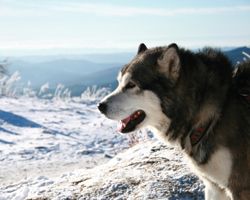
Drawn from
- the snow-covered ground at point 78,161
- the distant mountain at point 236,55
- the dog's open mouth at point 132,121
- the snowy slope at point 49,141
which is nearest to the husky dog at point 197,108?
the dog's open mouth at point 132,121

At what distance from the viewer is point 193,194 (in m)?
2.96

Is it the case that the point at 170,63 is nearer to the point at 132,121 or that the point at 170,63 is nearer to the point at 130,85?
the point at 130,85

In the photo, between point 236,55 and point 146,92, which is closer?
point 146,92

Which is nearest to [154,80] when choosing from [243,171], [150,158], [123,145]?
[243,171]

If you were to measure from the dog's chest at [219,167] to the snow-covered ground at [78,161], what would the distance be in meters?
0.68

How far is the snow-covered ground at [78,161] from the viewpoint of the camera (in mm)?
3207

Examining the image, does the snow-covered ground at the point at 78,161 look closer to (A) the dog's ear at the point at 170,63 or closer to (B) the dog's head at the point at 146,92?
(B) the dog's head at the point at 146,92

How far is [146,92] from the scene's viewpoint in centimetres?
264

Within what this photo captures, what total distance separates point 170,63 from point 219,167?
1.20 metres

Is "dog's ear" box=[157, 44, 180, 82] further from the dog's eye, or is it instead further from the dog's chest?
the dog's chest

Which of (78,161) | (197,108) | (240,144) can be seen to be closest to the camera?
(240,144)

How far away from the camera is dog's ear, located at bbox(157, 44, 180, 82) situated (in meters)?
2.47

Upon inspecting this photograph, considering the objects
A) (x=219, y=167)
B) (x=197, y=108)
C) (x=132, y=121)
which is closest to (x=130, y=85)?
(x=132, y=121)

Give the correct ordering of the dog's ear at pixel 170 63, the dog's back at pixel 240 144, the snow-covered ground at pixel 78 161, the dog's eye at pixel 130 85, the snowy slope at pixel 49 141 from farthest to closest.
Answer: the snowy slope at pixel 49 141 → the snow-covered ground at pixel 78 161 → the dog's eye at pixel 130 85 → the dog's ear at pixel 170 63 → the dog's back at pixel 240 144
